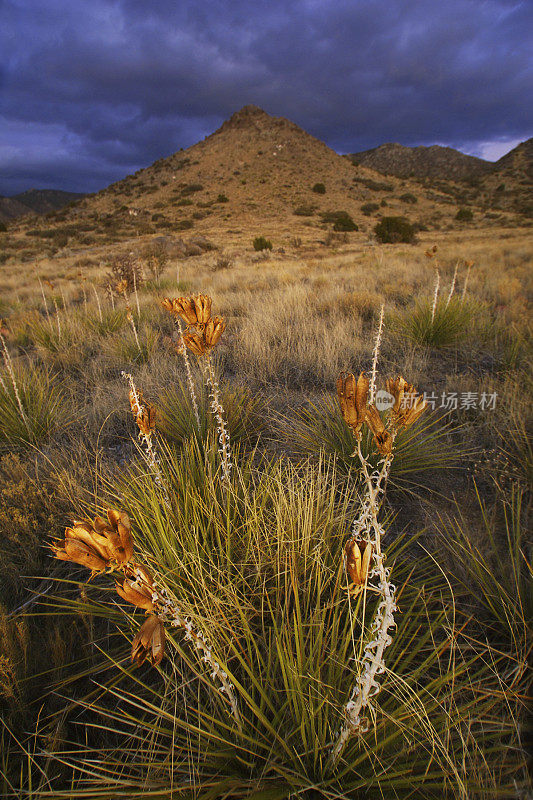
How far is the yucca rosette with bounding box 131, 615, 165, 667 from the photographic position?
729 mm

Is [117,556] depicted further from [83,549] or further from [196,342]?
[196,342]

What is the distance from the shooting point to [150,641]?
2.45ft

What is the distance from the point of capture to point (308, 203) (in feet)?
108

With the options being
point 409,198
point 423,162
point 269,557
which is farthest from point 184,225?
point 423,162

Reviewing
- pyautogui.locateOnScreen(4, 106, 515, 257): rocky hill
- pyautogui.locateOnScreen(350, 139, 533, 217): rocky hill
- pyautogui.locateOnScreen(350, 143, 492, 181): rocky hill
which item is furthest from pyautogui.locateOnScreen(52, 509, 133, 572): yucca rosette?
pyautogui.locateOnScreen(350, 143, 492, 181): rocky hill

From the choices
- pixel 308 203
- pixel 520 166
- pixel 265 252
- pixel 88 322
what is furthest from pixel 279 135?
pixel 88 322

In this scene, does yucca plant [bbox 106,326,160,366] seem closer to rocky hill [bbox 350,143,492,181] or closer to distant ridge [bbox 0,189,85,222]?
rocky hill [bbox 350,143,492,181]

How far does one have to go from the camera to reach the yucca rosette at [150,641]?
0.73m

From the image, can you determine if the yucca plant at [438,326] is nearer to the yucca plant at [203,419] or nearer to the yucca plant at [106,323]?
the yucca plant at [203,419]

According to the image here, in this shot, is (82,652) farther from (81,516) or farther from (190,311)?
Answer: (190,311)

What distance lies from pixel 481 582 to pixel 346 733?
983 millimetres

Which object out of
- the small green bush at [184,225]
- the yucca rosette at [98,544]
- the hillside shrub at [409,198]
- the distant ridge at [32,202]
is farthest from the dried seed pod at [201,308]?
the distant ridge at [32,202]

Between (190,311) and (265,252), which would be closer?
(190,311)

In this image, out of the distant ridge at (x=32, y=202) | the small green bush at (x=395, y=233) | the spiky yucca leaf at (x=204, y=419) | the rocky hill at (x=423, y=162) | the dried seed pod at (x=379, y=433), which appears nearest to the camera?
the dried seed pod at (x=379, y=433)
